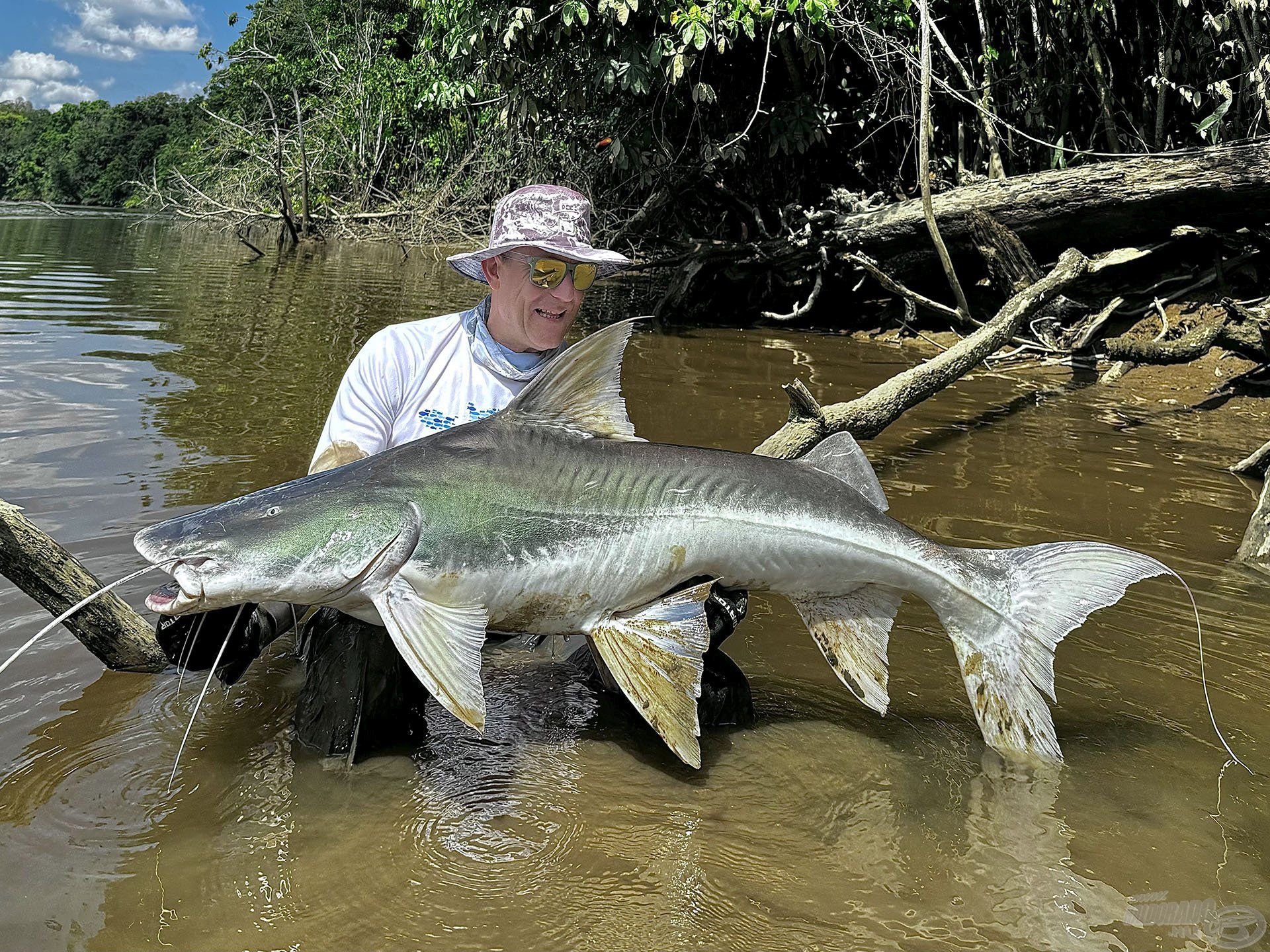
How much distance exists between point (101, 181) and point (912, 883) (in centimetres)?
7121

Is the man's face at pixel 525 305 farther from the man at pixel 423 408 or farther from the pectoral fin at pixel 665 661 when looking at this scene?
the pectoral fin at pixel 665 661

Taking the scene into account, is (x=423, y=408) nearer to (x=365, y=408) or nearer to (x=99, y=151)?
(x=365, y=408)

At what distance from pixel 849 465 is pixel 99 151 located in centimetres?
7225

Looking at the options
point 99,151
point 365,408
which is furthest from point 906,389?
point 99,151

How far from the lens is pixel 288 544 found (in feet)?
7.62

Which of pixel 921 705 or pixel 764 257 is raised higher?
pixel 764 257

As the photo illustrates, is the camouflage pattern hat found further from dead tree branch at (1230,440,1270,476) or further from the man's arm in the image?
dead tree branch at (1230,440,1270,476)

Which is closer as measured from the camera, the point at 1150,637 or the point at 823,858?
the point at 823,858

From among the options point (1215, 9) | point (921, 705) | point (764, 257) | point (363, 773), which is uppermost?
point (1215, 9)

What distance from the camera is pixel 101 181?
62.6 m

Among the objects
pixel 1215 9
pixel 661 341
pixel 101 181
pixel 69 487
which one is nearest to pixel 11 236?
pixel 661 341

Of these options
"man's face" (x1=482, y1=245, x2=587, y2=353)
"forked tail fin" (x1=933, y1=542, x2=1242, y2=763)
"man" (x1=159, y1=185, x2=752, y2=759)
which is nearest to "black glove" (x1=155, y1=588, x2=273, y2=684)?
"man" (x1=159, y1=185, x2=752, y2=759)

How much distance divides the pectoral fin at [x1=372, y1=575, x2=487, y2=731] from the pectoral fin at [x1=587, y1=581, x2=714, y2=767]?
43 centimetres

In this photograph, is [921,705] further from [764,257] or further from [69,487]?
[764,257]
